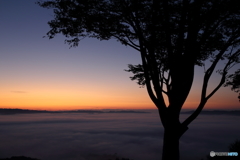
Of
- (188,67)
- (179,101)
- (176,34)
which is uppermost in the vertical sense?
(176,34)

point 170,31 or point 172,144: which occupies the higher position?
point 170,31

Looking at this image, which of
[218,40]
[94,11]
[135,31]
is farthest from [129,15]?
[218,40]

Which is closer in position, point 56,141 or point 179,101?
point 179,101

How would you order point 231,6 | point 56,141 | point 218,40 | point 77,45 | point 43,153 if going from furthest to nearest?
1. point 56,141
2. point 43,153
3. point 77,45
4. point 218,40
5. point 231,6

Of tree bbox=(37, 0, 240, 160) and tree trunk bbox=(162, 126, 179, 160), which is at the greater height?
tree bbox=(37, 0, 240, 160)

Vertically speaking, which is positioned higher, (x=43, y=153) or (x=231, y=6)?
(x=231, y=6)

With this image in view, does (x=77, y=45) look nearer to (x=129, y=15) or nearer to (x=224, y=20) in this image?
(x=129, y=15)

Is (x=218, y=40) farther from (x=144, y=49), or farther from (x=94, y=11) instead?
(x=94, y=11)

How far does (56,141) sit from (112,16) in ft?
Result: 407

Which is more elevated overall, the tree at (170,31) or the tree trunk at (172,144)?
the tree at (170,31)

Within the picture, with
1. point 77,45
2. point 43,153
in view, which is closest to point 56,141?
point 43,153

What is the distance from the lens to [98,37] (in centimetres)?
1155

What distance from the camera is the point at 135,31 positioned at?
1053cm

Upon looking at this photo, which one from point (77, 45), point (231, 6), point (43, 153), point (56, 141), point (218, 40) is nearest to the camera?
point (231, 6)
